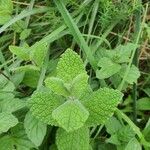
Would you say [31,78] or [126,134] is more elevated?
[31,78]

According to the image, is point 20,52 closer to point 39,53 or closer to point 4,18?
point 39,53

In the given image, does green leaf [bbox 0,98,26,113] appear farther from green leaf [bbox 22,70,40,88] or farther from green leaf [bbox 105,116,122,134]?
green leaf [bbox 105,116,122,134]

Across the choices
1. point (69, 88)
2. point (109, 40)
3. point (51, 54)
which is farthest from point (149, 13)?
point (69, 88)

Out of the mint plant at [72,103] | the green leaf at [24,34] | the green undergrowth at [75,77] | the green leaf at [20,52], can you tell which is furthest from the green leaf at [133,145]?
the green leaf at [24,34]

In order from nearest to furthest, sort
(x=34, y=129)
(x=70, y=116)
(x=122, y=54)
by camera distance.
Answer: (x=70, y=116) → (x=34, y=129) → (x=122, y=54)

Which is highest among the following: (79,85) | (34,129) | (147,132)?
(79,85)

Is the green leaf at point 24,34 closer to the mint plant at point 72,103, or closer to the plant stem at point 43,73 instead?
the plant stem at point 43,73

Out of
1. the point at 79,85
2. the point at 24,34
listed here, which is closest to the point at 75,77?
the point at 79,85
